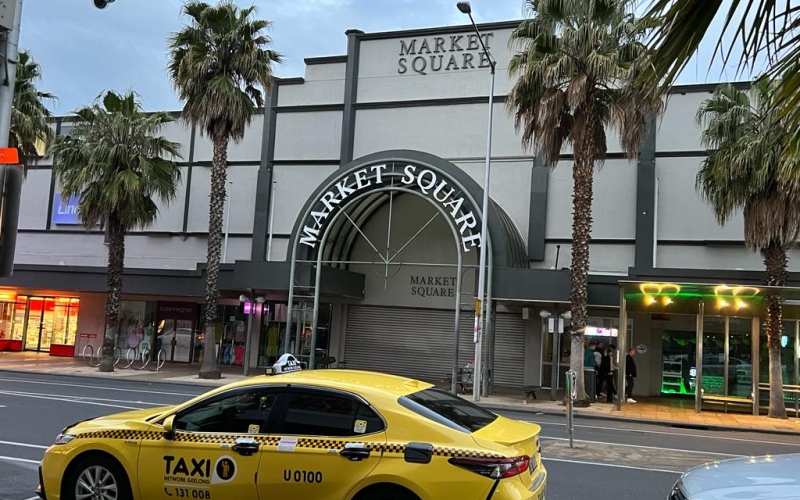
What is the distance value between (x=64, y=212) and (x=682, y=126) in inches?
1067

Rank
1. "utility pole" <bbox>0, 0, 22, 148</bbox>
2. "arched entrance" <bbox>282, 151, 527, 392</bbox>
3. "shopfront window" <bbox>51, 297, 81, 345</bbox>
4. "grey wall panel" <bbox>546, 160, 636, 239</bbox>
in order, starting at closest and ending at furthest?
"utility pole" <bbox>0, 0, 22, 148</bbox>
"arched entrance" <bbox>282, 151, 527, 392</bbox>
"grey wall panel" <bbox>546, 160, 636, 239</bbox>
"shopfront window" <bbox>51, 297, 81, 345</bbox>

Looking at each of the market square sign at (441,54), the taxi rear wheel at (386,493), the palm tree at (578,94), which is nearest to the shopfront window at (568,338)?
the palm tree at (578,94)

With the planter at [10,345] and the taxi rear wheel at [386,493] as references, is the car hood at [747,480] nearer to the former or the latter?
the taxi rear wheel at [386,493]

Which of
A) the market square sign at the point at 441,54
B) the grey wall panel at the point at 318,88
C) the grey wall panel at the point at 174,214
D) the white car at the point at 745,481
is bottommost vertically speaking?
the white car at the point at 745,481

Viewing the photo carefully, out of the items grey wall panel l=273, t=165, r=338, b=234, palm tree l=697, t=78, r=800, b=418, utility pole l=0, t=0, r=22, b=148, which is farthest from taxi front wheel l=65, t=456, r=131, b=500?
grey wall panel l=273, t=165, r=338, b=234

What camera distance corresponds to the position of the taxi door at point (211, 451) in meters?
5.75

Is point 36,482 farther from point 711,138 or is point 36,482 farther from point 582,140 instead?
point 711,138

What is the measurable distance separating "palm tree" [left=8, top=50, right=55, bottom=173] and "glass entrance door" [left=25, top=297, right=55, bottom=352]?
28.8 ft

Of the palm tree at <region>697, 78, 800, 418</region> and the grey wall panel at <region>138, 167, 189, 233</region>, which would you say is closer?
the palm tree at <region>697, 78, 800, 418</region>

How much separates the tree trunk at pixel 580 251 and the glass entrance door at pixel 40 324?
25.0 meters

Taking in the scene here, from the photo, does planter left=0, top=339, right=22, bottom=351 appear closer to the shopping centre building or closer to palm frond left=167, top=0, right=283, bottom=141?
the shopping centre building

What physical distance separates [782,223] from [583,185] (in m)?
5.20

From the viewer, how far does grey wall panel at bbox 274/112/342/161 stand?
91.1ft

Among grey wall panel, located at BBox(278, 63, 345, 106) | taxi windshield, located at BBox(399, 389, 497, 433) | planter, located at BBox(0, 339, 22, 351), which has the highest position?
grey wall panel, located at BBox(278, 63, 345, 106)
